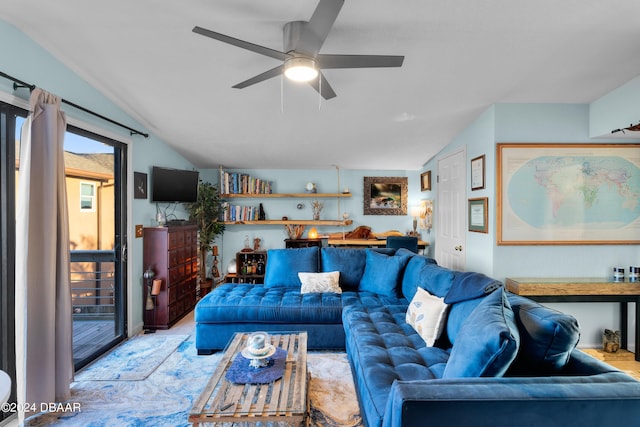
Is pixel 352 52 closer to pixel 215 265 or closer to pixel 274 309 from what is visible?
pixel 274 309

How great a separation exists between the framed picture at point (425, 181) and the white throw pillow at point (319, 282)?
2.36 m

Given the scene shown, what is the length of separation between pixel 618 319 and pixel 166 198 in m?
5.17

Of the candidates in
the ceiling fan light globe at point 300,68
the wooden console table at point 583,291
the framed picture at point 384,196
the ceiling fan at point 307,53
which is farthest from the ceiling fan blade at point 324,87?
the framed picture at point 384,196

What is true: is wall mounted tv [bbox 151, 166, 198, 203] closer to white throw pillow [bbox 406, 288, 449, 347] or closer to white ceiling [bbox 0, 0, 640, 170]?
white ceiling [bbox 0, 0, 640, 170]

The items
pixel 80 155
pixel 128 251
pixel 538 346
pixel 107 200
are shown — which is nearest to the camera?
pixel 538 346

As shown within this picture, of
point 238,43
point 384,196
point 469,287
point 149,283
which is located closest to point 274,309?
point 149,283

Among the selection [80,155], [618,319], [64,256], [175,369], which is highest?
[80,155]

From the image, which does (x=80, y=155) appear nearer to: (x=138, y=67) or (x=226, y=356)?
(x=138, y=67)

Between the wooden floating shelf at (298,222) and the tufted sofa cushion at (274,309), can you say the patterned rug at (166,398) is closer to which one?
the tufted sofa cushion at (274,309)

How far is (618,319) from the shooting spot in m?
3.19

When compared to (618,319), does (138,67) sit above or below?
above

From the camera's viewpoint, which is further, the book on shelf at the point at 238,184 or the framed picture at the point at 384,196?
the framed picture at the point at 384,196

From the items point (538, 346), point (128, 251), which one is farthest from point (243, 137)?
point (538, 346)

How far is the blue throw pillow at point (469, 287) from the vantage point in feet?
6.09
